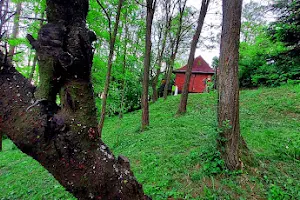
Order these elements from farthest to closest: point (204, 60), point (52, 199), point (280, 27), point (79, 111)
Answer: point (204, 60) < point (280, 27) < point (52, 199) < point (79, 111)

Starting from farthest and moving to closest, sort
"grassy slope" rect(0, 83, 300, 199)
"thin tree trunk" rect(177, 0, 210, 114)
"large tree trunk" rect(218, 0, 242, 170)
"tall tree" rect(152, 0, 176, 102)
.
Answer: "tall tree" rect(152, 0, 176, 102) < "thin tree trunk" rect(177, 0, 210, 114) < "large tree trunk" rect(218, 0, 242, 170) < "grassy slope" rect(0, 83, 300, 199)

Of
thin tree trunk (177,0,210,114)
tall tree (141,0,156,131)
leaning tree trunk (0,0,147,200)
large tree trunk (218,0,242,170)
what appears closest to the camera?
leaning tree trunk (0,0,147,200)

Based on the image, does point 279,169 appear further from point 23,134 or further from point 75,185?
point 23,134

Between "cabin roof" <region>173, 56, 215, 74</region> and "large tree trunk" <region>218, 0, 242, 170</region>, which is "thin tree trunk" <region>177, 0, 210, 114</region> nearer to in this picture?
"large tree trunk" <region>218, 0, 242, 170</region>

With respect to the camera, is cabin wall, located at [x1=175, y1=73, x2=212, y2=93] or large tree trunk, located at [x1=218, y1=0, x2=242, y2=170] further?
cabin wall, located at [x1=175, y1=73, x2=212, y2=93]

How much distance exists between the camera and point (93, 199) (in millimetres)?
1241

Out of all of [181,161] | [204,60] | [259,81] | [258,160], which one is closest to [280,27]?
[259,81]

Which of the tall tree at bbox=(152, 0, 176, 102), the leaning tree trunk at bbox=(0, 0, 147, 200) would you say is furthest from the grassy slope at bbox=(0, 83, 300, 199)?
the tall tree at bbox=(152, 0, 176, 102)

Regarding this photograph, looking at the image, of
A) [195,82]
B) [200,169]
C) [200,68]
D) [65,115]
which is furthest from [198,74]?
[65,115]

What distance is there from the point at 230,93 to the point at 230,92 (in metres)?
0.02

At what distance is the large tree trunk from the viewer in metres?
3.16

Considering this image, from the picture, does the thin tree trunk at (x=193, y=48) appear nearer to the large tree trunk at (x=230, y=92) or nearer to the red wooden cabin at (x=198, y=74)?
the large tree trunk at (x=230, y=92)

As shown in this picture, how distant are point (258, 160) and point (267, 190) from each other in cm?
76

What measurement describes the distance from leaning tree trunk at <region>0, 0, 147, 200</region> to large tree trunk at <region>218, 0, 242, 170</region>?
2.24m
